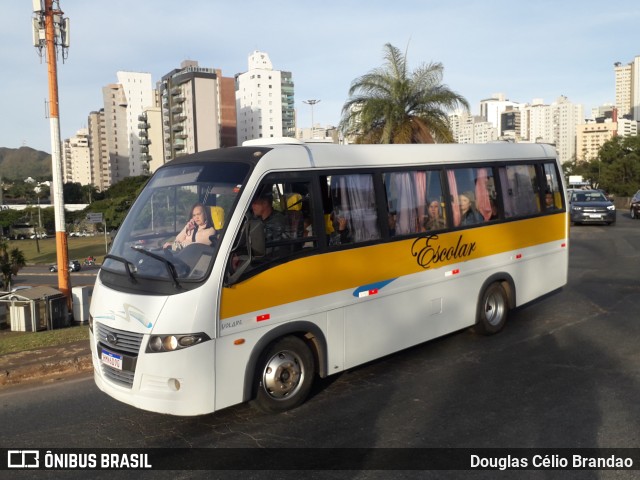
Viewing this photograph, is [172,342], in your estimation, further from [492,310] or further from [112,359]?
[492,310]

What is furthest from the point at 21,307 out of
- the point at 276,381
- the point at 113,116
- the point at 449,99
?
the point at 113,116

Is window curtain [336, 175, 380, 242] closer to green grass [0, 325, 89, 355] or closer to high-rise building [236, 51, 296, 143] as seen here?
green grass [0, 325, 89, 355]

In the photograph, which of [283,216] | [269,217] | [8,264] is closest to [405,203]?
[283,216]

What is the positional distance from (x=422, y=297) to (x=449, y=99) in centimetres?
1563

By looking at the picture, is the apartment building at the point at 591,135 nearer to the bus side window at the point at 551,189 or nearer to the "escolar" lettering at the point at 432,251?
the bus side window at the point at 551,189

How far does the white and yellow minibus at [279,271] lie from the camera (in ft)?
16.3

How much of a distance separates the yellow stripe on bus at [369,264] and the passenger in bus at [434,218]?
0.12 meters

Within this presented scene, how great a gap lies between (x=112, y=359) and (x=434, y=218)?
4.21 meters

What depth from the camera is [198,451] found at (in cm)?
490

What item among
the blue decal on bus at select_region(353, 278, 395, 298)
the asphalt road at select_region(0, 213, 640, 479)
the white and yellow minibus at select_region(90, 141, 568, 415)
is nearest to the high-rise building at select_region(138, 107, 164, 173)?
the white and yellow minibus at select_region(90, 141, 568, 415)

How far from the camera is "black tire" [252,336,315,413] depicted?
5480mm

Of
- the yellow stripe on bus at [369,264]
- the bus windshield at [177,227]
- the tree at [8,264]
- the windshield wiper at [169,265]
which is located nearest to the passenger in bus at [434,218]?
the yellow stripe on bus at [369,264]

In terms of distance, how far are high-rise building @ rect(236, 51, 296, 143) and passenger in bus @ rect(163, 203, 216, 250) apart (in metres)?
140

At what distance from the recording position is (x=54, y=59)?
16.0 metres
